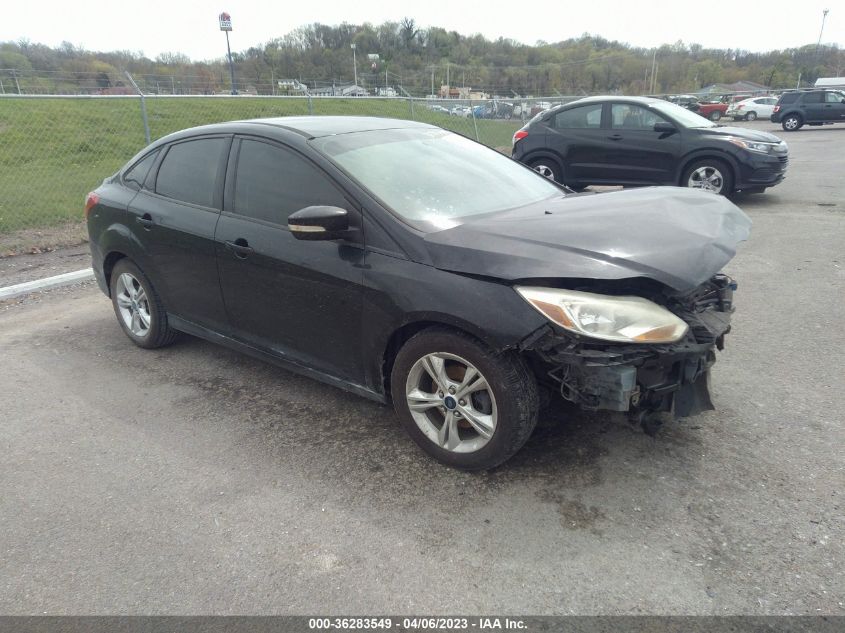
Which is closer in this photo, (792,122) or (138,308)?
(138,308)

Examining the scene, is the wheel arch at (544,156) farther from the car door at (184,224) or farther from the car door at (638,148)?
the car door at (184,224)

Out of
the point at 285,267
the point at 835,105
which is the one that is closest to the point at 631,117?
the point at 285,267

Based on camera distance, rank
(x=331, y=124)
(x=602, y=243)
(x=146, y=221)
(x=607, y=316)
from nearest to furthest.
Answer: (x=607, y=316)
(x=602, y=243)
(x=331, y=124)
(x=146, y=221)

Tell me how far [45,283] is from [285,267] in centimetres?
429

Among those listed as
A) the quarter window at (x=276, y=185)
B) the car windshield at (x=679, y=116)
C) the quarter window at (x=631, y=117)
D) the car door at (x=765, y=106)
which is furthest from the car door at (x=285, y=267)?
the car door at (x=765, y=106)

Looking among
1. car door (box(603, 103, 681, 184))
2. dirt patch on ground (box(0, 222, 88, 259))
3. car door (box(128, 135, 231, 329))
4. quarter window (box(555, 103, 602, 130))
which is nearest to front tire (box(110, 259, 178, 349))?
car door (box(128, 135, 231, 329))

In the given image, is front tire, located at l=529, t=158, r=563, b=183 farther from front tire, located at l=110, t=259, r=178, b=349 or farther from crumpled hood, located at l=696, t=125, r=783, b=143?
front tire, located at l=110, t=259, r=178, b=349

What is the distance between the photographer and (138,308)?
15.7ft

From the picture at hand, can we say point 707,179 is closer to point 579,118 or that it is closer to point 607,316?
point 579,118

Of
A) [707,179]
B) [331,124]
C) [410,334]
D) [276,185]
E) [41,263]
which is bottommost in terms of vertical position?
[41,263]

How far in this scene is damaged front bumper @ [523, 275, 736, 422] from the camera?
2633 millimetres

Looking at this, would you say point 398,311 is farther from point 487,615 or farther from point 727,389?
point 727,389

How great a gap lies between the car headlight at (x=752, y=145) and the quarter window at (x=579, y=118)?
209cm

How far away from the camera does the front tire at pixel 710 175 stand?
955 cm
